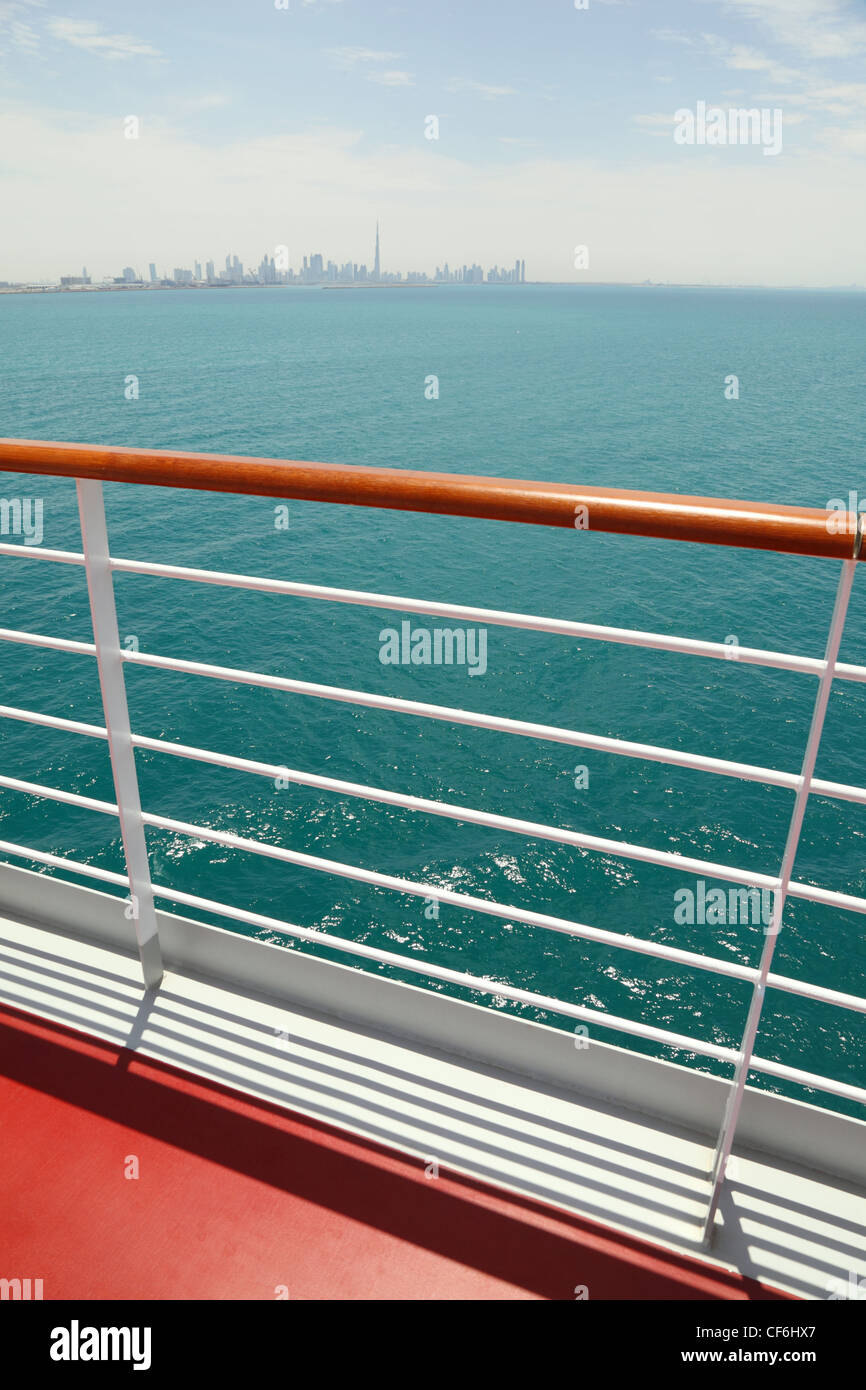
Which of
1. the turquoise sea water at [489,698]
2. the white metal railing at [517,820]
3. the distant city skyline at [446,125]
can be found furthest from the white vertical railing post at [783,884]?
the distant city skyline at [446,125]

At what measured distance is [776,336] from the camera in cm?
9262

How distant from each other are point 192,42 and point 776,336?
2561 inches

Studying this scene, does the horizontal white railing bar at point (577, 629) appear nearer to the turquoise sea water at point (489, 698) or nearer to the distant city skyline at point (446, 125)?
the turquoise sea water at point (489, 698)

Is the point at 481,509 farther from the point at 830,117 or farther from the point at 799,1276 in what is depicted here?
the point at 830,117

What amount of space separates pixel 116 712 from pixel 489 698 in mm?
17169

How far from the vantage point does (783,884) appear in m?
1.22

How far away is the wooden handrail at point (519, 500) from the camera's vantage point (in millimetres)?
970

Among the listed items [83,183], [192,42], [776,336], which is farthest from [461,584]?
[776,336]

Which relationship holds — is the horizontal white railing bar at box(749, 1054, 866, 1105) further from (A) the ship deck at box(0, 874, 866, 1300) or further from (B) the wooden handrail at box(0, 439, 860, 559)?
(B) the wooden handrail at box(0, 439, 860, 559)

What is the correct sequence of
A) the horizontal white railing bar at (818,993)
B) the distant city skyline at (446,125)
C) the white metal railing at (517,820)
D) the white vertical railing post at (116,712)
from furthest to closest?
the distant city skyline at (446,125), the white vertical railing post at (116,712), the horizontal white railing bar at (818,993), the white metal railing at (517,820)

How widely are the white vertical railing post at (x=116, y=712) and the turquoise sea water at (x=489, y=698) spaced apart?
1.45m

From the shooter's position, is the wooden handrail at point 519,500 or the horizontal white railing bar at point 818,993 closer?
the wooden handrail at point 519,500

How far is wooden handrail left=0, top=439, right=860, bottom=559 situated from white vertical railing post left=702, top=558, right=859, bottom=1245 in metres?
0.07

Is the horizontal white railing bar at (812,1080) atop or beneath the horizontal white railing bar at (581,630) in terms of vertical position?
beneath
